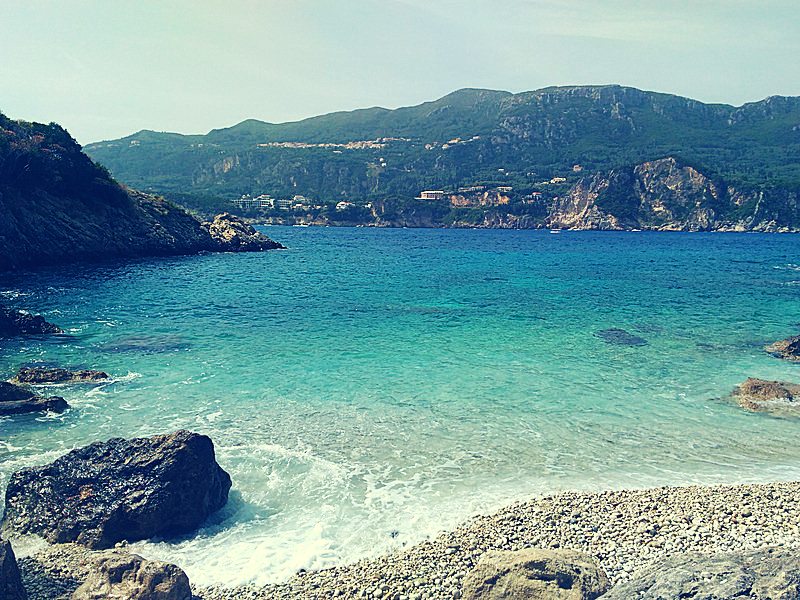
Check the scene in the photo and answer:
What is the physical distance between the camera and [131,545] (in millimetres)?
10656

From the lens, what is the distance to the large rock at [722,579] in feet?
23.0

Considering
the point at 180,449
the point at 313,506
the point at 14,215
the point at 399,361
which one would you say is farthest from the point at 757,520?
the point at 14,215

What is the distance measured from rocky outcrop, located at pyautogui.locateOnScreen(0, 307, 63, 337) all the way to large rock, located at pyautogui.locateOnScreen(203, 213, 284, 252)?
62.8 meters

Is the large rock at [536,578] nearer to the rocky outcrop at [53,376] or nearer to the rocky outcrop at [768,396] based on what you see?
the rocky outcrop at [768,396]

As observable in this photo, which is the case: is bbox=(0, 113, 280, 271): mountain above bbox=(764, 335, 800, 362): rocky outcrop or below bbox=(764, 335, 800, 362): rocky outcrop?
above

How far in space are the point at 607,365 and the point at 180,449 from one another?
1853cm

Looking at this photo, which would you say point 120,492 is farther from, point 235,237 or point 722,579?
point 235,237

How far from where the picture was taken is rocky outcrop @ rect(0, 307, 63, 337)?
27.7 metres

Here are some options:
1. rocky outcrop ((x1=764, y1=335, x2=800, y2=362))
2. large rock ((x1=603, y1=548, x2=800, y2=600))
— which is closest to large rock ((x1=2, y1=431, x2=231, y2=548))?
large rock ((x1=603, y1=548, x2=800, y2=600))

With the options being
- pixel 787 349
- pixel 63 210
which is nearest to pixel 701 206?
Answer: pixel 787 349

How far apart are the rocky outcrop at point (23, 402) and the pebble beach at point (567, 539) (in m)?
8.63

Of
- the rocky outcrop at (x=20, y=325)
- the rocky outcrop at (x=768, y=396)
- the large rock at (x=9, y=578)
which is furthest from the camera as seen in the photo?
the rocky outcrop at (x=20, y=325)

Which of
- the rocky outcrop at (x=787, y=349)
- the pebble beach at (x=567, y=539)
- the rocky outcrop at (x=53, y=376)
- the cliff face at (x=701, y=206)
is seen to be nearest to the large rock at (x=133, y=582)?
the pebble beach at (x=567, y=539)

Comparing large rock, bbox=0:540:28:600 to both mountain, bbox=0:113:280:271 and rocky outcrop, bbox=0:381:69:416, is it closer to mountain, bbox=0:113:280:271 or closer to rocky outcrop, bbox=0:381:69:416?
rocky outcrop, bbox=0:381:69:416
